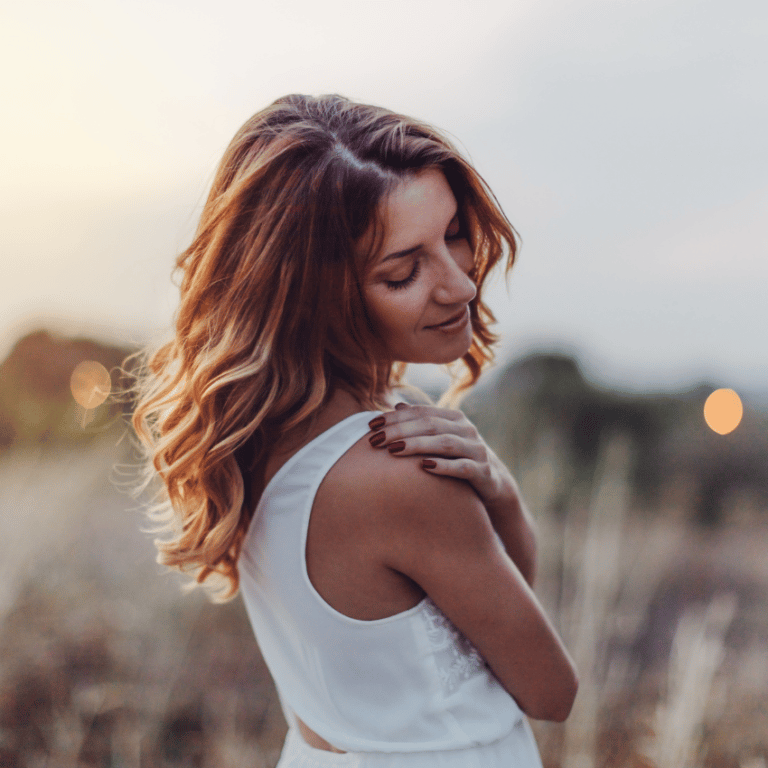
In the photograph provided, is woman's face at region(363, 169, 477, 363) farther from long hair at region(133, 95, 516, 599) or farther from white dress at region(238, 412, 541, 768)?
white dress at region(238, 412, 541, 768)

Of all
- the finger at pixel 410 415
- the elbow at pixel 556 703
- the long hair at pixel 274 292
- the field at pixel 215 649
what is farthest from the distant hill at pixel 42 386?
the elbow at pixel 556 703

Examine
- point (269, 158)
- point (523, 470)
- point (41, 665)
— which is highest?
point (269, 158)

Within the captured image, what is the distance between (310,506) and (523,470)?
2.27m

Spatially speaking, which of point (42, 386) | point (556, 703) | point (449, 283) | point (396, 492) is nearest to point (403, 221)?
point (449, 283)

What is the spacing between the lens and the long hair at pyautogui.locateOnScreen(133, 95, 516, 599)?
1.15 metres

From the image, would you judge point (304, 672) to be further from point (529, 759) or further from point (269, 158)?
point (269, 158)

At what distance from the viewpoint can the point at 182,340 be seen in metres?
1.35

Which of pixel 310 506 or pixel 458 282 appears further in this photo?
pixel 458 282

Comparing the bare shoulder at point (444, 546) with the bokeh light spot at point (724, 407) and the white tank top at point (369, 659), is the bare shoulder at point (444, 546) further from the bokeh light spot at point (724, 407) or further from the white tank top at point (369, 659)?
the bokeh light spot at point (724, 407)

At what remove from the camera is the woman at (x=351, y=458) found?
1.07 metres

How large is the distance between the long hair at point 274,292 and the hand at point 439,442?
0.50ft

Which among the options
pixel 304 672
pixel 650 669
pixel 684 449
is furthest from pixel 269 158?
pixel 684 449

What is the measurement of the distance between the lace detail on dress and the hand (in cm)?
23

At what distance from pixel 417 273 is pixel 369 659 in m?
0.70
